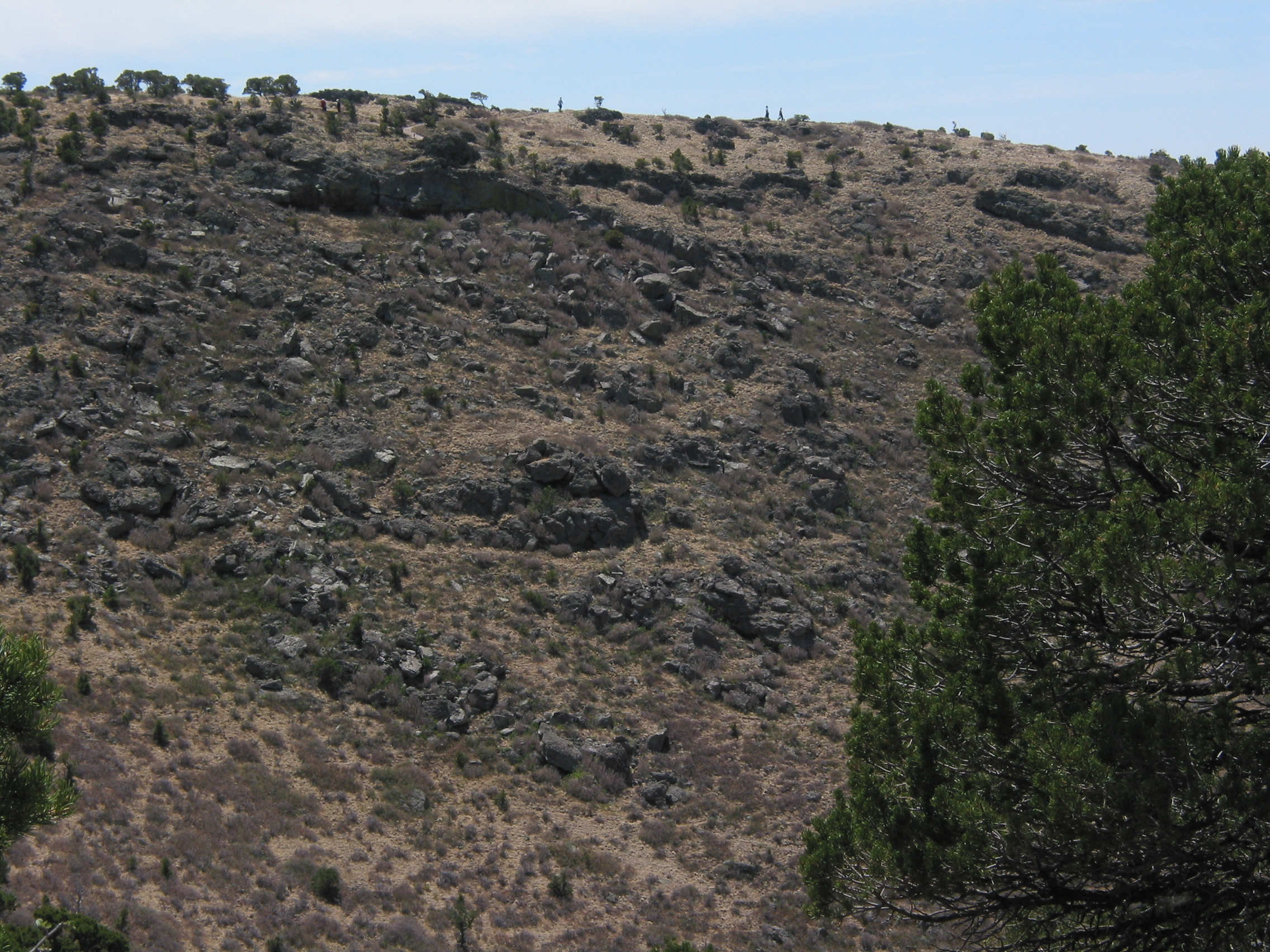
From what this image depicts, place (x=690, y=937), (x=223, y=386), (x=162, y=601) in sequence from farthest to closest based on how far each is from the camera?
(x=223, y=386), (x=162, y=601), (x=690, y=937)

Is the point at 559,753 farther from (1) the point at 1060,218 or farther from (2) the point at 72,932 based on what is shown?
(1) the point at 1060,218

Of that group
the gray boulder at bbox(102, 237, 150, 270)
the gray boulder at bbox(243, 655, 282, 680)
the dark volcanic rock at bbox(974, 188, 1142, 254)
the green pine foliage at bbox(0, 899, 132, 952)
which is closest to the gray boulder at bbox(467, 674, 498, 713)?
the gray boulder at bbox(243, 655, 282, 680)

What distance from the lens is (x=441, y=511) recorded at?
26.3m

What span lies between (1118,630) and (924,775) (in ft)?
7.51

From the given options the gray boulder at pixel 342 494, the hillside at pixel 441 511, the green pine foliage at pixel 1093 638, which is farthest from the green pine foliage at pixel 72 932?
the gray boulder at pixel 342 494

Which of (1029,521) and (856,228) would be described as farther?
(856,228)

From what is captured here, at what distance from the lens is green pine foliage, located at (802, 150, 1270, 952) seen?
8.41 meters

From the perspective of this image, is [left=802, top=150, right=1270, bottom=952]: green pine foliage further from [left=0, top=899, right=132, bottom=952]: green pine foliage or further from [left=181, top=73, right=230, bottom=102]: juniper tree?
[left=181, top=73, right=230, bottom=102]: juniper tree

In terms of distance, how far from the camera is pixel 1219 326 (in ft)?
30.8

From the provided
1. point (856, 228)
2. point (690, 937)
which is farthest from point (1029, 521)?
point (856, 228)

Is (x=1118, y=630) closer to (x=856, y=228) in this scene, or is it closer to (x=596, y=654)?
(x=596, y=654)

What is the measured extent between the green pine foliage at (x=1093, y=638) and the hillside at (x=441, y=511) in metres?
8.70

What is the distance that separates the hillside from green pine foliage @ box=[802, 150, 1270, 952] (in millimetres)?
8698

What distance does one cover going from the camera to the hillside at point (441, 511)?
17.9 meters
